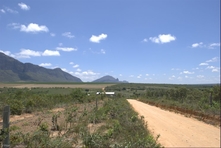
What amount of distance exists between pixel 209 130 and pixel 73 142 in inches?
276

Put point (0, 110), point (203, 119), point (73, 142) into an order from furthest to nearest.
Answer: point (0, 110) → point (203, 119) → point (73, 142)

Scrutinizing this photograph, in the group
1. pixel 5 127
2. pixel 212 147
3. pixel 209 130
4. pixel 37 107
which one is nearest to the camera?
pixel 5 127

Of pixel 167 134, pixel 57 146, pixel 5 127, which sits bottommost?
pixel 167 134

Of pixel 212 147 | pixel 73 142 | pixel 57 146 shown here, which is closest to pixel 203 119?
pixel 212 147

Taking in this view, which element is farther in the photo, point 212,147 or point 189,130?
point 189,130

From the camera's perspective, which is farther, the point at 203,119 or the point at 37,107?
the point at 37,107

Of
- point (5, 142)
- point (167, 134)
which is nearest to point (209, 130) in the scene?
point (167, 134)

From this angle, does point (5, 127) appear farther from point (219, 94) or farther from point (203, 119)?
point (219, 94)

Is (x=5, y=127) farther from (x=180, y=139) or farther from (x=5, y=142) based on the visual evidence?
(x=180, y=139)

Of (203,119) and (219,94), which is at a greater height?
(219,94)

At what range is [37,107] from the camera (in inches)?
877

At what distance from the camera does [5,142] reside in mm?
4988

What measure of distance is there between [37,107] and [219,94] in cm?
1722

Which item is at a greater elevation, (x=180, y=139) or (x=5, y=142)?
(x=5, y=142)
